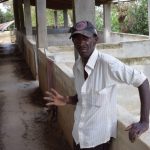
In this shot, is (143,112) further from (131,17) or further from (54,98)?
(131,17)

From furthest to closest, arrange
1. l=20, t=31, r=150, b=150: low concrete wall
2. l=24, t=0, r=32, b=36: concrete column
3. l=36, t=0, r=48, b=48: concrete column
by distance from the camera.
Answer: l=24, t=0, r=32, b=36: concrete column → l=36, t=0, r=48, b=48: concrete column → l=20, t=31, r=150, b=150: low concrete wall

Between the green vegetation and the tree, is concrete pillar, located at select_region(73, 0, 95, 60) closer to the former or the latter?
the green vegetation

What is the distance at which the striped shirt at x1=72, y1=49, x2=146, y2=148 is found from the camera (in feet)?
8.89

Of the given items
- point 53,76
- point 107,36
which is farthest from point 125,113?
point 107,36

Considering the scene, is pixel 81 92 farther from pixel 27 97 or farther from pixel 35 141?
pixel 27 97

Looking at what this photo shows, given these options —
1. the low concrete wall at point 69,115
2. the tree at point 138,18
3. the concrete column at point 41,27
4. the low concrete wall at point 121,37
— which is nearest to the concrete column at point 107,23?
the low concrete wall at point 121,37

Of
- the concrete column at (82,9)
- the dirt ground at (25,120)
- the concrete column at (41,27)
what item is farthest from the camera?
the concrete column at (41,27)

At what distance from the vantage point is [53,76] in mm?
7191

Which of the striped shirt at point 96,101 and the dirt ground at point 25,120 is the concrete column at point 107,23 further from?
the striped shirt at point 96,101

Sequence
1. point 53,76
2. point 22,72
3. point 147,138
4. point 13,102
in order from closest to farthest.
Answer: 1. point 147,138
2. point 53,76
3. point 13,102
4. point 22,72

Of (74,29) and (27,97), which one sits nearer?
(74,29)

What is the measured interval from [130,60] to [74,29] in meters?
4.73

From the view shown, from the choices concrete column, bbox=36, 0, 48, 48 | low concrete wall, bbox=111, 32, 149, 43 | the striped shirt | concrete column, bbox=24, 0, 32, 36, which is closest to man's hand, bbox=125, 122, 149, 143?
the striped shirt

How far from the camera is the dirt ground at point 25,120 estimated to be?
6043 millimetres
